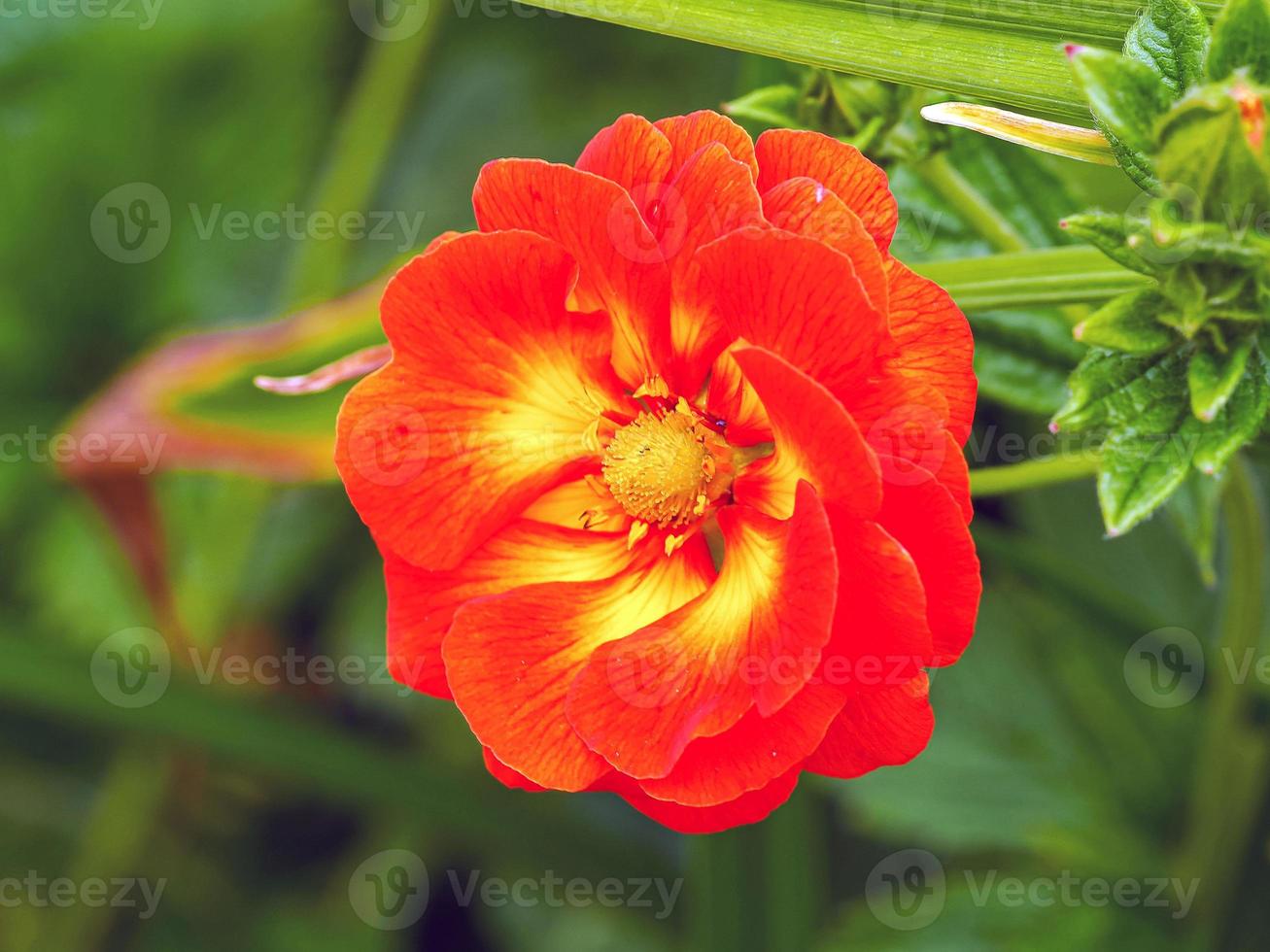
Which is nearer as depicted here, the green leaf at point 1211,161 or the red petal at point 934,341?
the green leaf at point 1211,161

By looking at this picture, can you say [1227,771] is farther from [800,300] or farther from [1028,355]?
[800,300]

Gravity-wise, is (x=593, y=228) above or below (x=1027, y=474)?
above

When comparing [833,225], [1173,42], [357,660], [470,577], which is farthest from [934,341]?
[357,660]

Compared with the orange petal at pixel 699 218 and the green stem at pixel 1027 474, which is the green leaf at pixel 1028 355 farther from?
the orange petal at pixel 699 218

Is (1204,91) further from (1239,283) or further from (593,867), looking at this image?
(593,867)

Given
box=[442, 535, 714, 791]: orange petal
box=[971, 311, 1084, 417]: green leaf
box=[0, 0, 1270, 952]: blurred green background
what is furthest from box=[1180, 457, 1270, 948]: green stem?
box=[442, 535, 714, 791]: orange petal

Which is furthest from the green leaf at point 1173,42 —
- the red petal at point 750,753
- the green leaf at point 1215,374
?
the red petal at point 750,753
